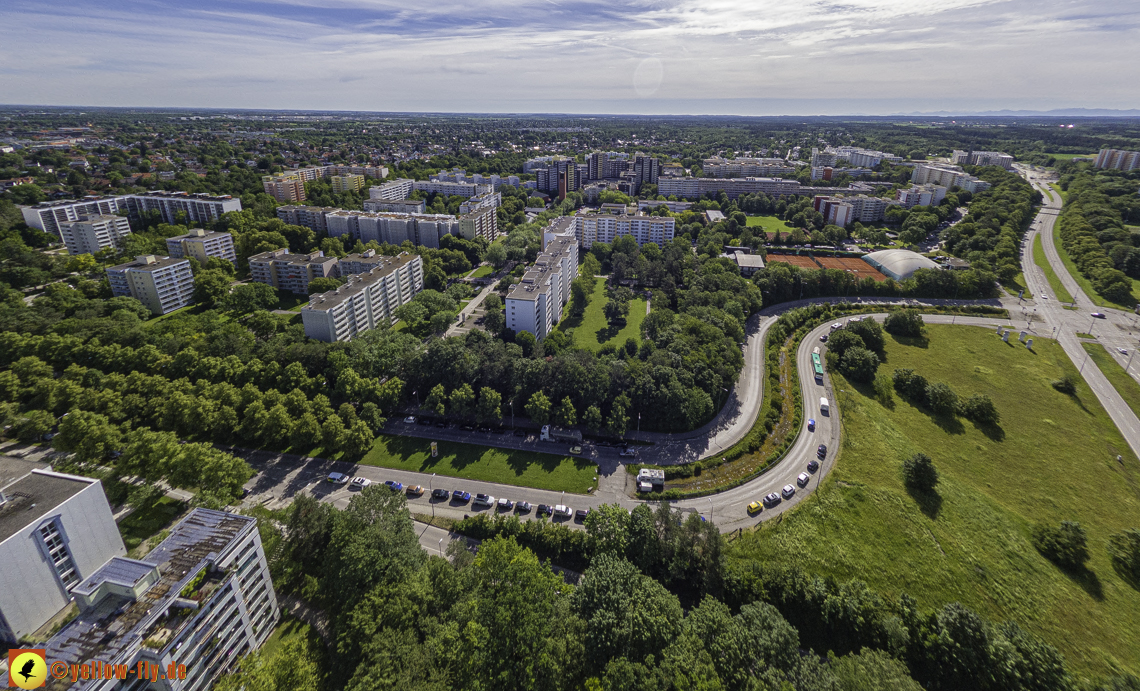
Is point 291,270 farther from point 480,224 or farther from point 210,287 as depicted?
point 480,224

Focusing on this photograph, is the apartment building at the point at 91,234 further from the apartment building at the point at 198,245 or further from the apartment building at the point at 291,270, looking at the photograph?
the apartment building at the point at 291,270

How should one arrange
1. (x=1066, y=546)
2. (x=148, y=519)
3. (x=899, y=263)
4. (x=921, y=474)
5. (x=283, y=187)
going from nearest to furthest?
(x=1066, y=546), (x=148, y=519), (x=921, y=474), (x=899, y=263), (x=283, y=187)

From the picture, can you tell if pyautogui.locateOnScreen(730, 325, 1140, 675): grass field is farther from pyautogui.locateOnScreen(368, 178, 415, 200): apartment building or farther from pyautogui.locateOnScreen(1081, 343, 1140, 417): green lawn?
pyautogui.locateOnScreen(368, 178, 415, 200): apartment building

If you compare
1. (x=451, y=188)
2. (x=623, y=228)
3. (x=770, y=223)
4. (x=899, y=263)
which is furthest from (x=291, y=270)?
(x=770, y=223)

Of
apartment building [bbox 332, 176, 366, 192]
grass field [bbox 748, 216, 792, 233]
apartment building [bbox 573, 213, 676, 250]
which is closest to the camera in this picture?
apartment building [bbox 573, 213, 676, 250]

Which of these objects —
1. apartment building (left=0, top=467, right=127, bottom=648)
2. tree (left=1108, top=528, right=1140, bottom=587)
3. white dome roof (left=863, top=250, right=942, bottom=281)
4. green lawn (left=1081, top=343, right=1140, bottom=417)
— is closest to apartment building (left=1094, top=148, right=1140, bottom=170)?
white dome roof (left=863, top=250, right=942, bottom=281)

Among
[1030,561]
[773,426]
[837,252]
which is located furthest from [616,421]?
[837,252]
